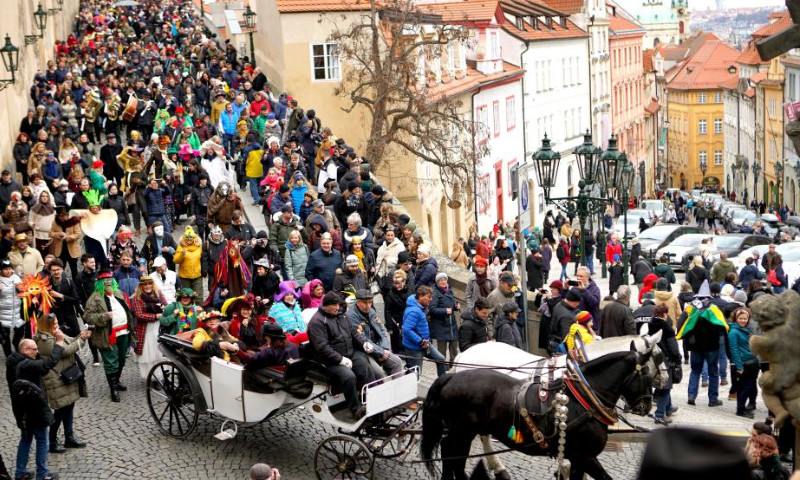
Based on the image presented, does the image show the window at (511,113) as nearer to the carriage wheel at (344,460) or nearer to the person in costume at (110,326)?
the person in costume at (110,326)

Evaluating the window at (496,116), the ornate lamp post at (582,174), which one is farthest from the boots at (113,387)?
the window at (496,116)

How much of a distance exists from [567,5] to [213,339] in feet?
221

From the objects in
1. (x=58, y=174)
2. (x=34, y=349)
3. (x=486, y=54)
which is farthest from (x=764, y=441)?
(x=486, y=54)

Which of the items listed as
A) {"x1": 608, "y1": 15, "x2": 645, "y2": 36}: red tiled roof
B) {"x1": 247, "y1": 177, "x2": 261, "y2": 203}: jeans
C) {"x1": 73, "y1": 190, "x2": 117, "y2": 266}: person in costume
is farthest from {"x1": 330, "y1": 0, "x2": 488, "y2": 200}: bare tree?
{"x1": 608, "y1": 15, "x2": 645, "y2": 36}: red tiled roof

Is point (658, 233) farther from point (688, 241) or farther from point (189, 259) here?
point (189, 259)

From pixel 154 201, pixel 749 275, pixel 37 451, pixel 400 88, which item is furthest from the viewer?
pixel 400 88

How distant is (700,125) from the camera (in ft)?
426

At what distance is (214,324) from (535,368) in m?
3.54

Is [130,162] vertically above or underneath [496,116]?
underneath

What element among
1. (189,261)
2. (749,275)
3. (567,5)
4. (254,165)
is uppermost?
(567,5)

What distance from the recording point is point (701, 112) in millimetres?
129250

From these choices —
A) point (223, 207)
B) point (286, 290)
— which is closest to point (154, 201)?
point (223, 207)

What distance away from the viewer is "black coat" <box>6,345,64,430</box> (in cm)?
1141

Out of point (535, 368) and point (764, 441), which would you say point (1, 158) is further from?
point (764, 441)
